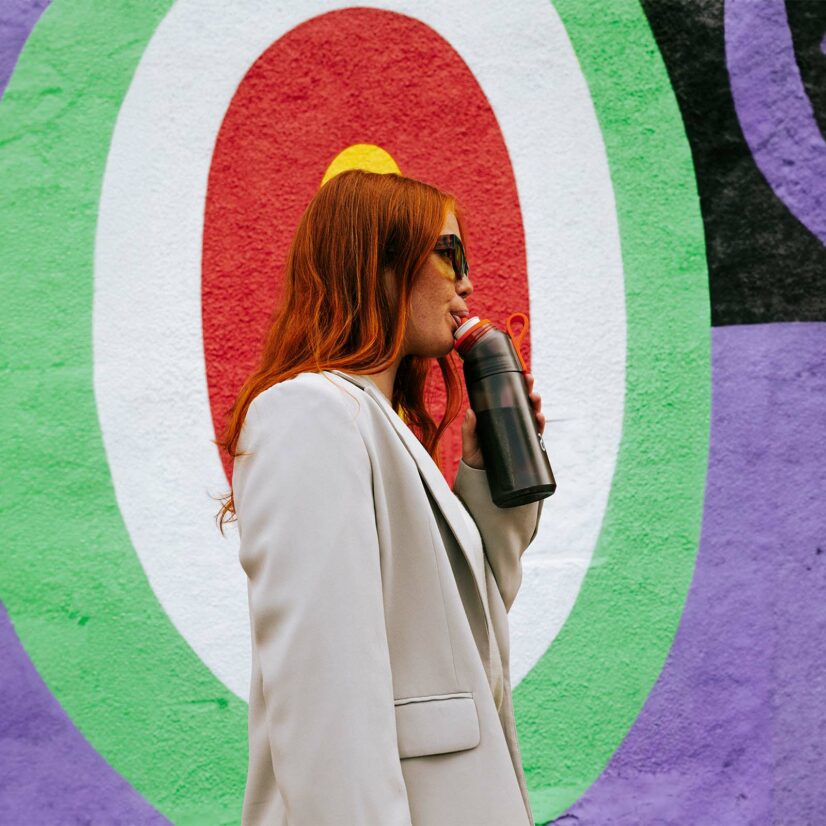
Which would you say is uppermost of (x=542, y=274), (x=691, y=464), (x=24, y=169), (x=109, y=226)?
(x=24, y=169)

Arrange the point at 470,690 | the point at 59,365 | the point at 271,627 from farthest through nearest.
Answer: the point at 59,365 < the point at 470,690 < the point at 271,627

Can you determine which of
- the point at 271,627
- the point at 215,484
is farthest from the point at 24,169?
the point at 271,627

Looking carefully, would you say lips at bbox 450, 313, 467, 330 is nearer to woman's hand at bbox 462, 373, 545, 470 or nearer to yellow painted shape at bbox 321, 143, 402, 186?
woman's hand at bbox 462, 373, 545, 470

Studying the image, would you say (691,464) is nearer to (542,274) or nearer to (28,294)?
(542,274)

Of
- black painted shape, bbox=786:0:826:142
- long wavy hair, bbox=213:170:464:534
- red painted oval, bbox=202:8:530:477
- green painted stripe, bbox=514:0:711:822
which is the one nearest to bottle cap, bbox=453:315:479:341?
long wavy hair, bbox=213:170:464:534

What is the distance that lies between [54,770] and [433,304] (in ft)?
5.44

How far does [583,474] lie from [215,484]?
96 cm

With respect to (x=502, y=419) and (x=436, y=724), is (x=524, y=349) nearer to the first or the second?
(x=502, y=419)

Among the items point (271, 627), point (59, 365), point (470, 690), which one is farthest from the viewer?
point (59, 365)

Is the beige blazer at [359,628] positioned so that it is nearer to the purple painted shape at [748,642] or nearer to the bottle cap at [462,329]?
the bottle cap at [462,329]

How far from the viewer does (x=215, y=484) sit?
8.68 ft

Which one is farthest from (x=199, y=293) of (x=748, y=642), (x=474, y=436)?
(x=748, y=642)

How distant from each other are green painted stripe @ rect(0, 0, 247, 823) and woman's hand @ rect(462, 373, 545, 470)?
1.15 meters

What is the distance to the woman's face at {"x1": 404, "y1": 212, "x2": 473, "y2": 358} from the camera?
161 centimetres
